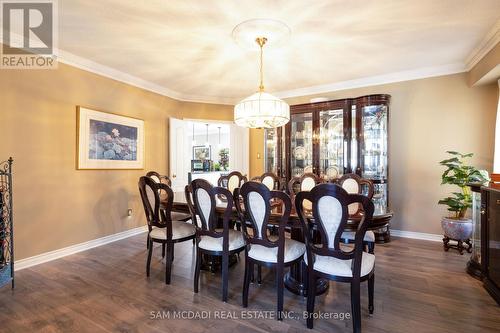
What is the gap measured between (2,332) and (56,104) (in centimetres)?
248

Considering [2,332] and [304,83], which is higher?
[304,83]

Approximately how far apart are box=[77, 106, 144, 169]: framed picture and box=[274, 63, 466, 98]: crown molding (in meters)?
2.87

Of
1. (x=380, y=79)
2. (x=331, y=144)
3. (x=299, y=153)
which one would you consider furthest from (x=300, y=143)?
(x=380, y=79)

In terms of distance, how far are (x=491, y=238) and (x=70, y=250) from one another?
186 inches

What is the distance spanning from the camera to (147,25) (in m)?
2.54

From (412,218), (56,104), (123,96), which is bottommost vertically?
(412,218)

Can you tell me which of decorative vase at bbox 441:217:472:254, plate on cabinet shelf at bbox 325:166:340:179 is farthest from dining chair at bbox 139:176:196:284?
decorative vase at bbox 441:217:472:254

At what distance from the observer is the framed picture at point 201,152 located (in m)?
10.3

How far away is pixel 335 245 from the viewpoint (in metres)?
1.73

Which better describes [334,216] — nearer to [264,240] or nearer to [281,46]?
[264,240]

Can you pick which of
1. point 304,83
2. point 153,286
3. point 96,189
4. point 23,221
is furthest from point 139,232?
point 304,83

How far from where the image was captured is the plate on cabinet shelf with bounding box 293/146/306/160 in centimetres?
455

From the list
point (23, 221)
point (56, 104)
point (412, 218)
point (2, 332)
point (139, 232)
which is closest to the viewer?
point (2, 332)

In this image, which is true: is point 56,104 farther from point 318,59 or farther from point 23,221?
point 318,59
